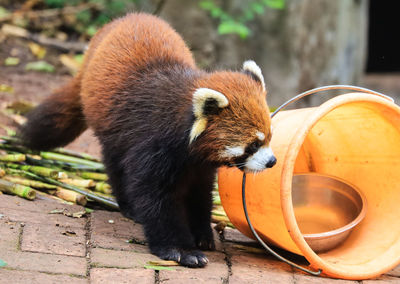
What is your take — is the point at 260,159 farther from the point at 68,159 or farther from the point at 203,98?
the point at 68,159

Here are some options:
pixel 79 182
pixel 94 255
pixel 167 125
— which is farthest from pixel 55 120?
pixel 94 255

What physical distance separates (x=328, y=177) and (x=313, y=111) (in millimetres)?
950

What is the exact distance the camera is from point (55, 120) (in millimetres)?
4367

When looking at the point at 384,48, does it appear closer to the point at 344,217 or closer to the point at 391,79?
the point at 391,79

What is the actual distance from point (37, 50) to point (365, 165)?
181 inches

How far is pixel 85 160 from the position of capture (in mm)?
4766

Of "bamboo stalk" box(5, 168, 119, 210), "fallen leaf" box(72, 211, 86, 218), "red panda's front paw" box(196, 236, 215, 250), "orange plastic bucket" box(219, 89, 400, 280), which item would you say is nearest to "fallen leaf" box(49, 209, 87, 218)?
"fallen leaf" box(72, 211, 86, 218)

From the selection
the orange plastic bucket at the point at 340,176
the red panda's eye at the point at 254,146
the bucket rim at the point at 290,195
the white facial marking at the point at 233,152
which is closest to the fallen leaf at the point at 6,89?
the orange plastic bucket at the point at 340,176

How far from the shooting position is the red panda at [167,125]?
3148mm

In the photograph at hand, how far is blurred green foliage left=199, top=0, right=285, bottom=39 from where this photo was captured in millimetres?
6250

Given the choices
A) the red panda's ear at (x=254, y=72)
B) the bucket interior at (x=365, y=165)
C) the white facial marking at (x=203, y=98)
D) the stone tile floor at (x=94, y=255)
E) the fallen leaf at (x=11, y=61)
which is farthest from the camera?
the fallen leaf at (x=11, y=61)

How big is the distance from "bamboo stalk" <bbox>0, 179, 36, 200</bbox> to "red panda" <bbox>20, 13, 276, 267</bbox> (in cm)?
54

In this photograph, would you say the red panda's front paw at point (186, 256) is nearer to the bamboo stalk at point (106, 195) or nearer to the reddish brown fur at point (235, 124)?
the reddish brown fur at point (235, 124)

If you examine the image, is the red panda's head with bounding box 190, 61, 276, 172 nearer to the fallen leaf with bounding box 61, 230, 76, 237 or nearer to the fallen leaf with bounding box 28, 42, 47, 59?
the fallen leaf with bounding box 61, 230, 76, 237
